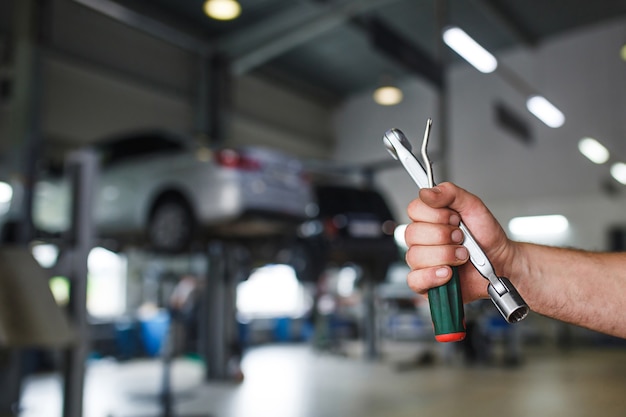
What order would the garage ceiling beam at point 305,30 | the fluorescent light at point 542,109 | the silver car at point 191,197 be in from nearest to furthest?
the silver car at point 191,197 → the garage ceiling beam at point 305,30 → the fluorescent light at point 542,109

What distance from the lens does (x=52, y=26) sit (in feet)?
10.6

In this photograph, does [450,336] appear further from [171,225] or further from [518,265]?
[171,225]

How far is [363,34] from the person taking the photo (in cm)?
839

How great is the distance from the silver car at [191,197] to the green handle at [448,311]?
369 centimetres

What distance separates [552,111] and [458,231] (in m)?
9.38

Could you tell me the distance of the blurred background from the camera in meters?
3.68

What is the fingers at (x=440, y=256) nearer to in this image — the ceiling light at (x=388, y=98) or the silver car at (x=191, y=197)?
the ceiling light at (x=388, y=98)

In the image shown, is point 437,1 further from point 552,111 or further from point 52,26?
point 552,111

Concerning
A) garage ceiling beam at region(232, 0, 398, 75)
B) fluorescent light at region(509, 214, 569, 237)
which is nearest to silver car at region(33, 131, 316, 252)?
garage ceiling beam at region(232, 0, 398, 75)

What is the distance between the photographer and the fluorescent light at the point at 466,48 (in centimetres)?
509

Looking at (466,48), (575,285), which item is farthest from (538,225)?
(575,285)

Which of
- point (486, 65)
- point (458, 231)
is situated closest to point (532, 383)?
point (486, 65)

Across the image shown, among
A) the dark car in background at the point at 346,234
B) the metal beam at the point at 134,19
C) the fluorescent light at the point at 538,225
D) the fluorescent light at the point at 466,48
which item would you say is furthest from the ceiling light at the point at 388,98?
the fluorescent light at the point at 538,225

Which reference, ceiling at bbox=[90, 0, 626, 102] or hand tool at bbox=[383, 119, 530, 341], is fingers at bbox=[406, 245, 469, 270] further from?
ceiling at bbox=[90, 0, 626, 102]
